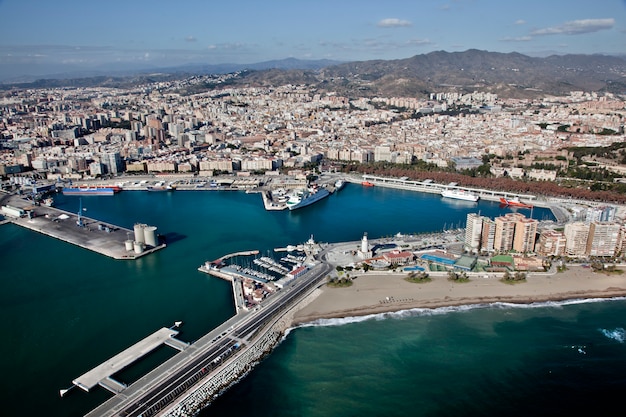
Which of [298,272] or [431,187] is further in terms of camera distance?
[431,187]

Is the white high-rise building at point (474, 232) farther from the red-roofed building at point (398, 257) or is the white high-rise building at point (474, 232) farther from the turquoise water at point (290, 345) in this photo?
the turquoise water at point (290, 345)

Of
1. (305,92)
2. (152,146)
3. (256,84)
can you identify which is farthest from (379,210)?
(256,84)

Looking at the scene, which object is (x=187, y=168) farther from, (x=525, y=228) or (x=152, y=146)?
(x=525, y=228)

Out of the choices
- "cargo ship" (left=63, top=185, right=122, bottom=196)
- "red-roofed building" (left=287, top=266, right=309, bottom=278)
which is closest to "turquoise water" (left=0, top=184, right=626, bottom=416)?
"red-roofed building" (left=287, top=266, right=309, bottom=278)

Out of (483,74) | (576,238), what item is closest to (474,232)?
(576,238)

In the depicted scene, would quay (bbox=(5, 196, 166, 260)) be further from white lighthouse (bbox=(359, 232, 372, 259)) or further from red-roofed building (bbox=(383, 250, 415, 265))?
red-roofed building (bbox=(383, 250, 415, 265))

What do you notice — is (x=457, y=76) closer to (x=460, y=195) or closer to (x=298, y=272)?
(x=460, y=195)
